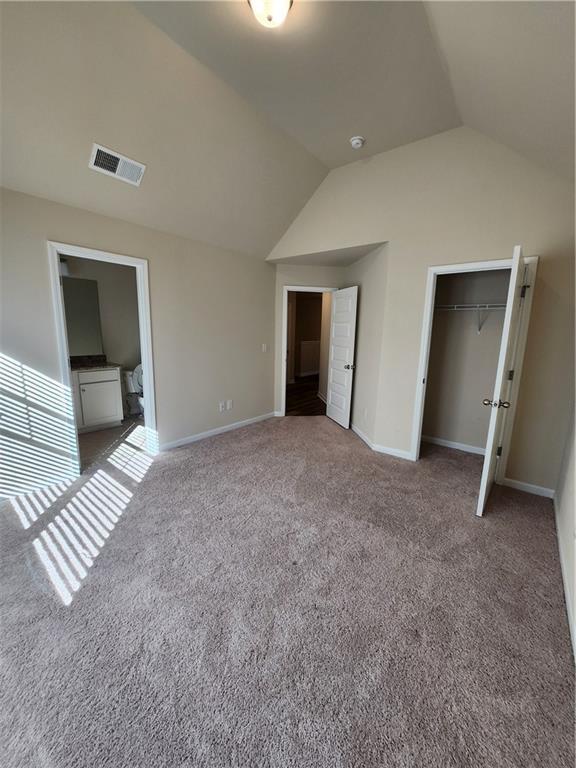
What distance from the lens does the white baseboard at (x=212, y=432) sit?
3.54m

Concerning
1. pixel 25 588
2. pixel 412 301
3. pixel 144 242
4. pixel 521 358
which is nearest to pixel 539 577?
pixel 521 358

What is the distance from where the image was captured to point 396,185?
2.94 meters

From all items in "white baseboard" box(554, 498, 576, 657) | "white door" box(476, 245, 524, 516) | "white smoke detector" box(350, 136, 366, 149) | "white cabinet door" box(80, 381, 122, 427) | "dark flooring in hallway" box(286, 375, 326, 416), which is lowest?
"white baseboard" box(554, 498, 576, 657)

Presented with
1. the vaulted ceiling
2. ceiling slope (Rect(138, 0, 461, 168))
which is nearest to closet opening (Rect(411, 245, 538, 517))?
the vaulted ceiling

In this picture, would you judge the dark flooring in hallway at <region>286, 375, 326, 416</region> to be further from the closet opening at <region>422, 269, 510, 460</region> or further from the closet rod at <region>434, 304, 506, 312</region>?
the closet rod at <region>434, 304, 506, 312</region>

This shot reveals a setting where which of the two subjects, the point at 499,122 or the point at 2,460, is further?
the point at 2,460

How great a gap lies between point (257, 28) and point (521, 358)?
3.10 metres

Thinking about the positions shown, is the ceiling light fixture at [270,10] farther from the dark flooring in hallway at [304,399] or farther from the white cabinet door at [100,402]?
the dark flooring in hallway at [304,399]

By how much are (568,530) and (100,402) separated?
16.0 feet

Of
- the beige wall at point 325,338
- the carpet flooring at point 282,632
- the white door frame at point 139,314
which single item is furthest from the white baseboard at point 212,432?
the beige wall at point 325,338

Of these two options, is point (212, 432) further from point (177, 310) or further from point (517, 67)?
point (517, 67)

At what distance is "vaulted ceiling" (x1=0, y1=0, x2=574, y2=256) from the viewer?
1.56 meters

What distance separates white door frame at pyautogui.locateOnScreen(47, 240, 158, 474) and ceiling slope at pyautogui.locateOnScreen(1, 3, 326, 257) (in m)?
0.38

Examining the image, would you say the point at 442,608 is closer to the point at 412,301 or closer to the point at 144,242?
the point at 412,301
